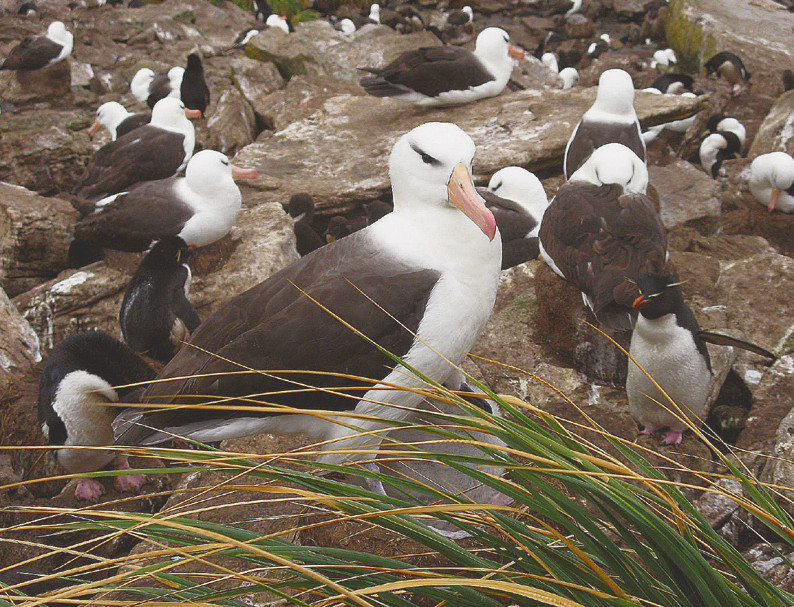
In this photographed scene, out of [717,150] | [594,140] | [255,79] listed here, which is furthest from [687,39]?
[594,140]

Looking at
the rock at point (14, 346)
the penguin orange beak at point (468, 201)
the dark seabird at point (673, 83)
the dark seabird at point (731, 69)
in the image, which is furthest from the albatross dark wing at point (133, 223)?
the dark seabird at point (731, 69)

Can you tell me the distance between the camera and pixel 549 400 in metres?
3.95

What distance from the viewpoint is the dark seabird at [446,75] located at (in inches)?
306

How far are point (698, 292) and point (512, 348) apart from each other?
1.45 metres

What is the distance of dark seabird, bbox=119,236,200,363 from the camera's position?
16.1ft

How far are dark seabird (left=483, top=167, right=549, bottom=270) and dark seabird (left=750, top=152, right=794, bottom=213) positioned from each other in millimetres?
3118

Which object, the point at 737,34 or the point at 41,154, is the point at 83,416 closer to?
the point at 41,154

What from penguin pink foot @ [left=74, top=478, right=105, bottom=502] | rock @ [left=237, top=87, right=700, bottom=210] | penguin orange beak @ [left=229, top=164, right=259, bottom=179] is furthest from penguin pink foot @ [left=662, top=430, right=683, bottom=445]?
penguin orange beak @ [left=229, top=164, right=259, bottom=179]

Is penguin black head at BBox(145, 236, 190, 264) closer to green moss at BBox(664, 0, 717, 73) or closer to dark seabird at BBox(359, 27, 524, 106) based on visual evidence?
dark seabird at BBox(359, 27, 524, 106)

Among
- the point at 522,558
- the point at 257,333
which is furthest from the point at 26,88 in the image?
the point at 522,558

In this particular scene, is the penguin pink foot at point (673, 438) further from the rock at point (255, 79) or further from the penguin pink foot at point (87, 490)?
the rock at point (255, 79)

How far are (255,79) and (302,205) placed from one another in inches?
200

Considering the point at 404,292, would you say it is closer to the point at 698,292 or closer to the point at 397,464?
the point at 397,464

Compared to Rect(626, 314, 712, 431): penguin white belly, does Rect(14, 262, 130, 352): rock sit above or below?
below
